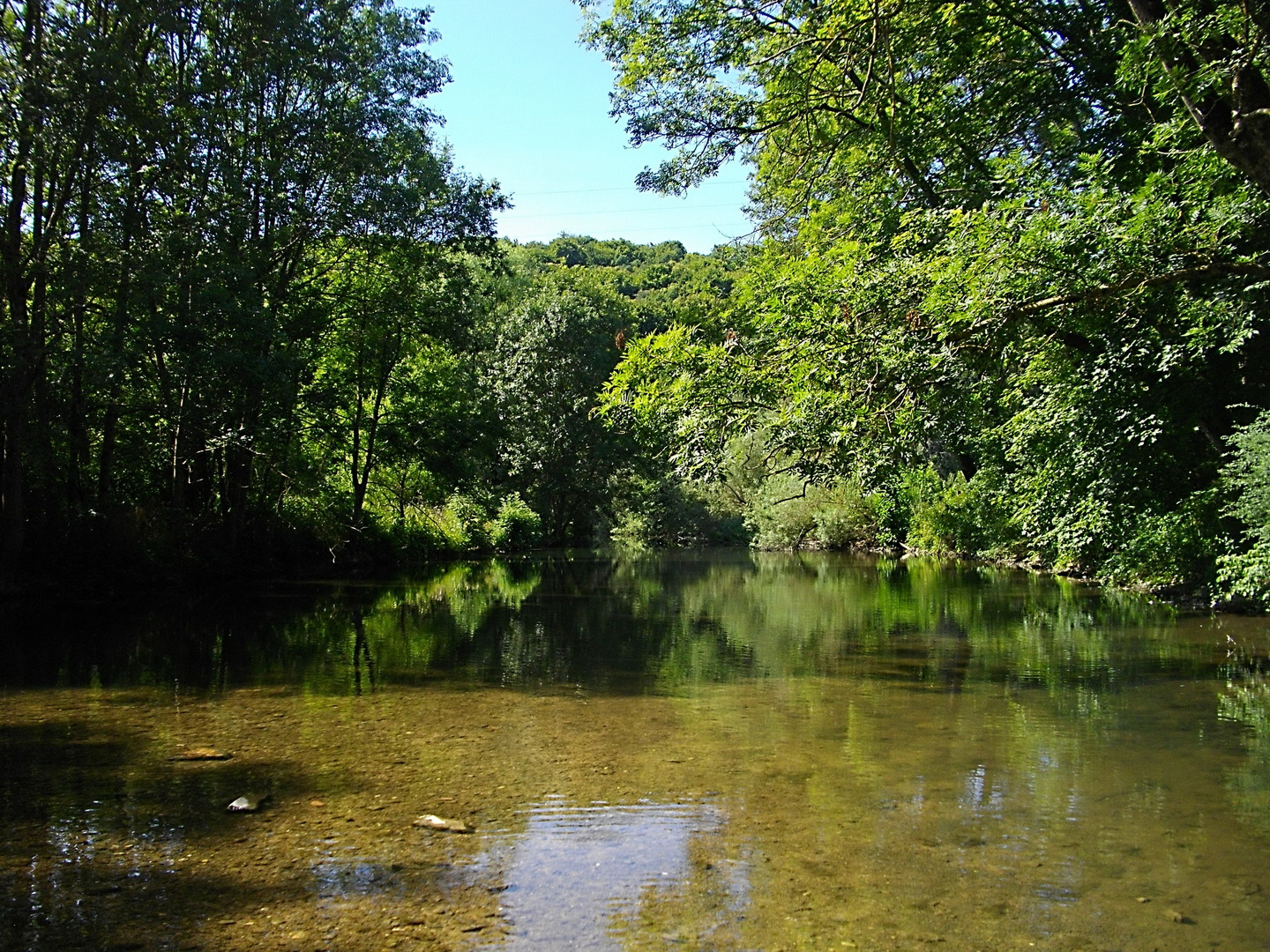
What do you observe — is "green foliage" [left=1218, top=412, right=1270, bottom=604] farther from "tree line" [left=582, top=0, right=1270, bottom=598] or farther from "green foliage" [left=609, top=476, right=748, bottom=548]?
"green foliage" [left=609, top=476, right=748, bottom=548]

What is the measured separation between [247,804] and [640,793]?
7.14 ft

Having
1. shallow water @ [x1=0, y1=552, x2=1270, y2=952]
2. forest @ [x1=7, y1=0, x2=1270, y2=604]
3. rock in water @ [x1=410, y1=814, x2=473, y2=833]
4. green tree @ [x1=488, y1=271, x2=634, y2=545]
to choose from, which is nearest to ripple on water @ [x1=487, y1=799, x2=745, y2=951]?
shallow water @ [x1=0, y1=552, x2=1270, y2=952]

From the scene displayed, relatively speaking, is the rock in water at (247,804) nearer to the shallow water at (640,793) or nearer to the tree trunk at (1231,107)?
the shallow water at (640,793)

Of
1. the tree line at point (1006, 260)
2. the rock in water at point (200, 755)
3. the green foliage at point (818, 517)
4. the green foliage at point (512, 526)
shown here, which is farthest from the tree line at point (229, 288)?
the green foliage at point (818, 517)

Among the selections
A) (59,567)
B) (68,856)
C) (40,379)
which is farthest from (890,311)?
(59,567)

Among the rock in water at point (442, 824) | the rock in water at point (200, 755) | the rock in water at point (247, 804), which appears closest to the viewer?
the rock in water at point (442, 824)

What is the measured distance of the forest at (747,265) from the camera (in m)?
9.70

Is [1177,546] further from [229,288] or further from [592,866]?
[229,288]

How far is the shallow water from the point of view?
12.4ft

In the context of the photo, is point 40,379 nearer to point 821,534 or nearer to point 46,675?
point 46,675

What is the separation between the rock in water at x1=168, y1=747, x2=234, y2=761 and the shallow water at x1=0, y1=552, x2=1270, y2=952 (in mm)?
112

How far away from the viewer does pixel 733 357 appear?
12.2 meters

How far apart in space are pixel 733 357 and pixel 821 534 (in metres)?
28.2

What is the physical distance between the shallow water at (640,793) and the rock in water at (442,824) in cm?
7
